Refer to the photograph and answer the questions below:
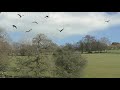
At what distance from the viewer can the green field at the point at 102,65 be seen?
4184mm

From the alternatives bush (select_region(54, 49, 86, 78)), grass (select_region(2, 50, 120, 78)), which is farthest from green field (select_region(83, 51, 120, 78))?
bush (select_region(54, 49, 86, 78))

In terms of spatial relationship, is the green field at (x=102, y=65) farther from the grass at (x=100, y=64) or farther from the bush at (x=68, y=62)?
the bush at (x=68, y=62)

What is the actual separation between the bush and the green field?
114mm

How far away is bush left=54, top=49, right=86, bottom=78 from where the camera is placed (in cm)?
457

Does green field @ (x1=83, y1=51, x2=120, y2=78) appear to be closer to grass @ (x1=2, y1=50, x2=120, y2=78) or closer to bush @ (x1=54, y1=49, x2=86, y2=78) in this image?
grass @ (x1=2, y1=50, x2=120, y2=78)

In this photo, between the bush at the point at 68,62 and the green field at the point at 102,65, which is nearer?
the green field at the point at 102,65

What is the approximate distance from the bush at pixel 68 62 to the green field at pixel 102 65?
11 centimetres

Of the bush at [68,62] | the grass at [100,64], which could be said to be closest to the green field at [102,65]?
the grass at [100,64]

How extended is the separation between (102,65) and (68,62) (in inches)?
22.8

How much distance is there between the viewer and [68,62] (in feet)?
15.5

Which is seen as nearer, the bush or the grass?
the grass
